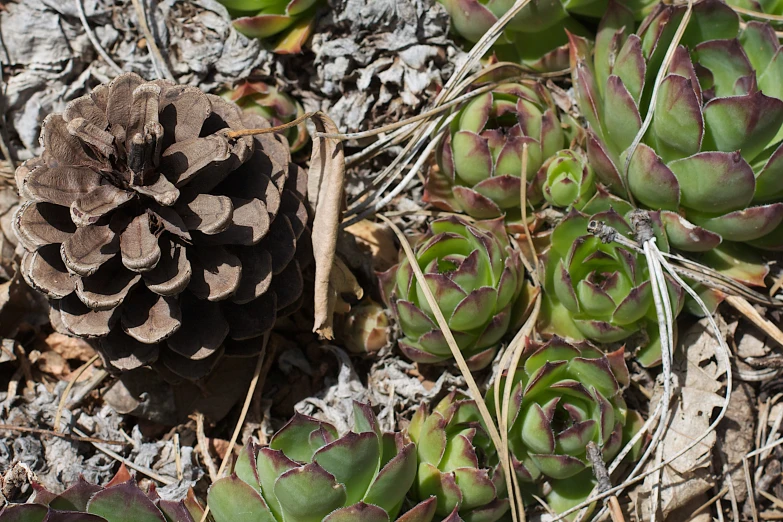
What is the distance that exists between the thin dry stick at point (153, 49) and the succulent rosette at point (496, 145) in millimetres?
801

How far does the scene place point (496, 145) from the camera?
5.50 ft

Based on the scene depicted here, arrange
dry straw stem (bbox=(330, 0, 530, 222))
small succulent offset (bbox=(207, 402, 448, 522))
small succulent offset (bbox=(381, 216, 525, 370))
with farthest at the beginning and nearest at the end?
1. dry straw stem (bbox=(330, 0, 530, 222))
2. small succulent offset (bbox=(381, 216, 525, 370))
3. small succulent offset (bbox=(207, 402, 448, 522))

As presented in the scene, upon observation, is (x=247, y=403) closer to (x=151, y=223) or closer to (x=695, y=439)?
(x=151, y=223)

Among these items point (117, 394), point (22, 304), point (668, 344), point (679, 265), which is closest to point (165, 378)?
point (117, 394)

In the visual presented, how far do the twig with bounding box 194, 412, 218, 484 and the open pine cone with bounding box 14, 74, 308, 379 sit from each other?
0.76 ft

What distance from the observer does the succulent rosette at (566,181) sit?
1.68 meters

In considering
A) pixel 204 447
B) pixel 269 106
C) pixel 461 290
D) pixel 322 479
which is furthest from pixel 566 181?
pixel 204 447

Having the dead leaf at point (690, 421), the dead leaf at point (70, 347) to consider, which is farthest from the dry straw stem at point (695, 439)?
the dead leaf at point (70, 347)

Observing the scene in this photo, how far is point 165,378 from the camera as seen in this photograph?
1.55m

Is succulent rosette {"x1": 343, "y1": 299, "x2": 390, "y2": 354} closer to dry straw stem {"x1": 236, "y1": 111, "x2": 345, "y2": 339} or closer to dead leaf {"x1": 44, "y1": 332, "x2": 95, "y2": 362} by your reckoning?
dry straw stem {"x1": 236, "y1": 111, "x2": 345, "y2": 339}

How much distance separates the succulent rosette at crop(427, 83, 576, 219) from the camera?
5.49 feet

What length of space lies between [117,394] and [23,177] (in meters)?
0.57

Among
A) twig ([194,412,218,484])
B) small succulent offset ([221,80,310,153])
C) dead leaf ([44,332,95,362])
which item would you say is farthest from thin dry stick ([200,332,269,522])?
small succulent offset ([221,80,310,153])

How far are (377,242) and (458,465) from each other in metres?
0.71
